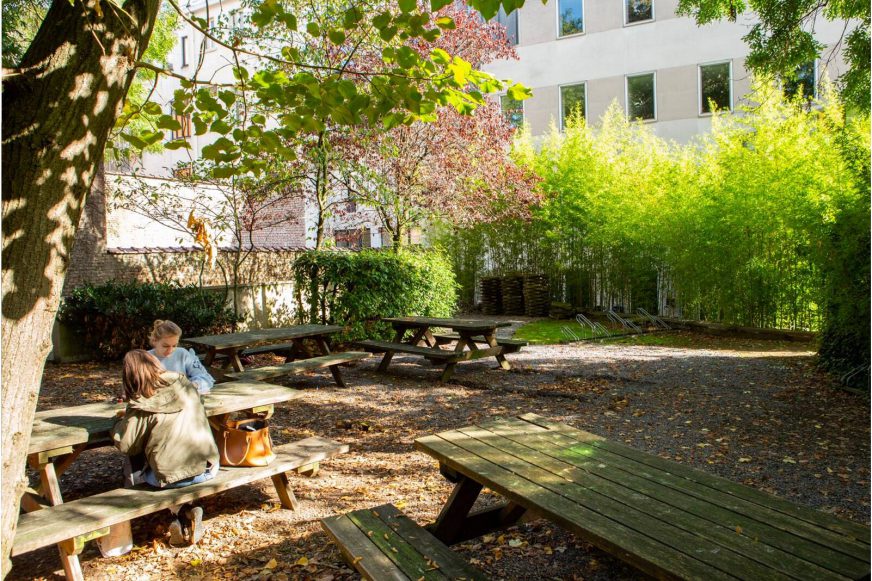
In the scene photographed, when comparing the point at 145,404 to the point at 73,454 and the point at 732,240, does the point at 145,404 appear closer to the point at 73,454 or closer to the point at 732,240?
the point at 73,454

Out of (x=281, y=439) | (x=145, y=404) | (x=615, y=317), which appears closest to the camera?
(x=145, y=404)

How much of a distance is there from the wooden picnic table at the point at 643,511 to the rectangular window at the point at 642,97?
16992 mm

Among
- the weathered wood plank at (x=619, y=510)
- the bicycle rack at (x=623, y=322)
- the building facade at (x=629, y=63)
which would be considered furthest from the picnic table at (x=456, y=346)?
the building facade at (x=629, y=63)

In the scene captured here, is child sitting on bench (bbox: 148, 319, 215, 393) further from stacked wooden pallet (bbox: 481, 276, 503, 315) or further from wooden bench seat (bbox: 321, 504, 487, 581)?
stacked wooden pallet (bbox: 481, 276, 503, 315)

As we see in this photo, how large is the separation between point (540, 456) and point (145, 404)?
2000 millimetres

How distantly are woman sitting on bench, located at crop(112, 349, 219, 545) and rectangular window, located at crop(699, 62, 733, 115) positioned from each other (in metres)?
17.3

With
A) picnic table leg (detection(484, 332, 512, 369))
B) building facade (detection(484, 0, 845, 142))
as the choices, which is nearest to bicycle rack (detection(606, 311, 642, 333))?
picnic table leg (detection(484, 332, 512, 369))

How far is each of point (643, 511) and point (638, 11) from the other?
1869cm

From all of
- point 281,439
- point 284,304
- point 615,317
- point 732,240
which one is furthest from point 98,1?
point 615,317

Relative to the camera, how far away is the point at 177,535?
340 cm

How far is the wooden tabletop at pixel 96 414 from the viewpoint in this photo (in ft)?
11.3

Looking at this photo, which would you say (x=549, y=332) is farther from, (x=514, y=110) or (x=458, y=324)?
(x=514, y=110)

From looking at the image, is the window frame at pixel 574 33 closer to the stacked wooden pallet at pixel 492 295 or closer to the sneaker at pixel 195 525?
the stacked wooden pallet at pixel 492 295

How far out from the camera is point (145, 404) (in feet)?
10.7
